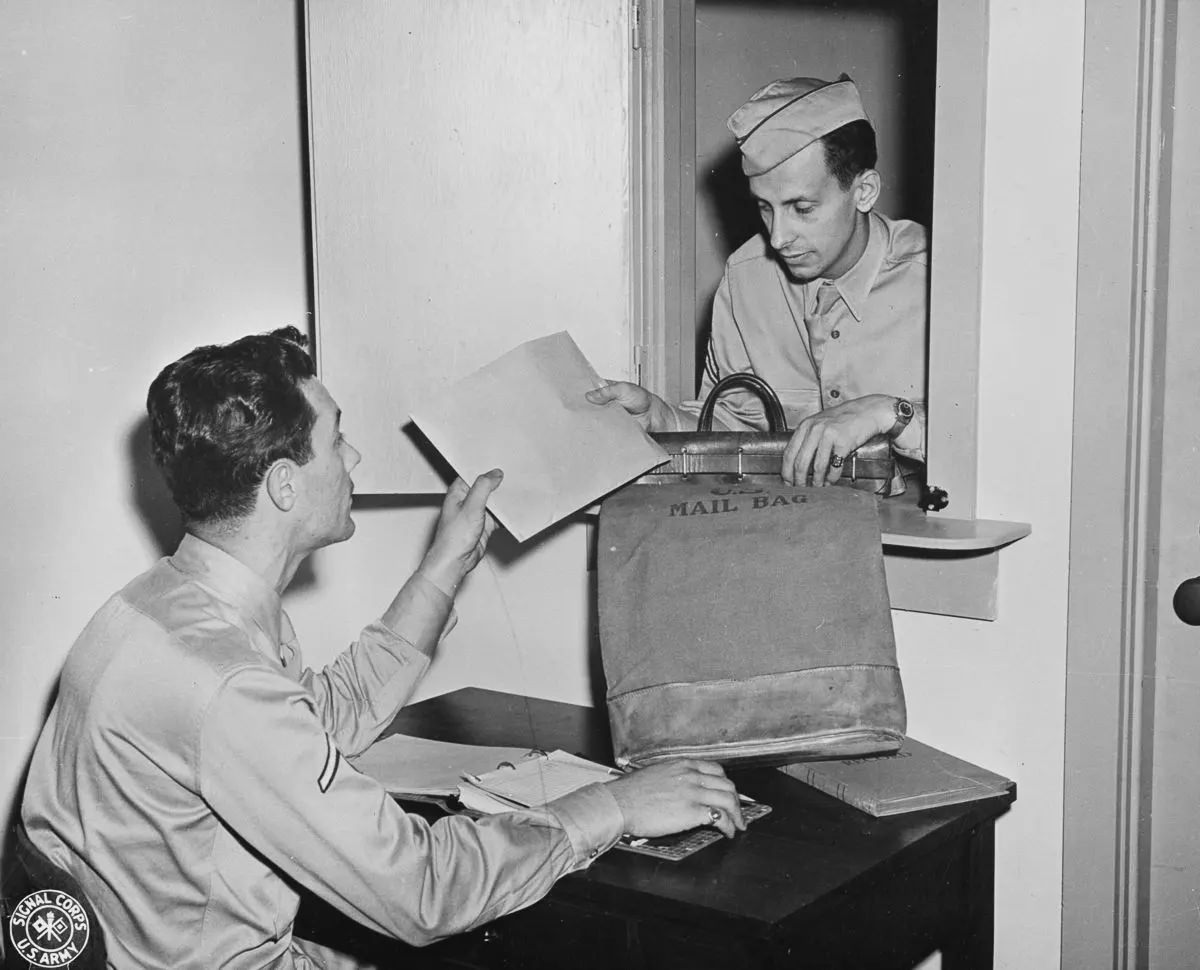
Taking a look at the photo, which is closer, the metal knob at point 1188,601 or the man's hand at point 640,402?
the metal knob at point 1188,601

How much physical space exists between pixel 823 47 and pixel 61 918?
10.1 feet

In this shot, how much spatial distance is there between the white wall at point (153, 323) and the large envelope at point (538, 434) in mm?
422

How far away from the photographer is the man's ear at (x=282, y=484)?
1.30 meters

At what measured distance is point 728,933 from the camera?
1139 millimetres

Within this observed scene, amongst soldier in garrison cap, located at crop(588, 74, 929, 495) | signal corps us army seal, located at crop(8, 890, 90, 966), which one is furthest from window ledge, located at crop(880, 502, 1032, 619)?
signal corps us army seal, located at crop(8, 890, 90, 966)

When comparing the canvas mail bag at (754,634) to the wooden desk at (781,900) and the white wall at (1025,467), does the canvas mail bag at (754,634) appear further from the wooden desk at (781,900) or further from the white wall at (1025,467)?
the white wall at (1025,467)

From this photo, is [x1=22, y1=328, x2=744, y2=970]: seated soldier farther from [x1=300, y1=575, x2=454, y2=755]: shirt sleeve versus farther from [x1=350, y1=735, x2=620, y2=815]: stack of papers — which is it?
[x1=300, y1=575, x2=454, y2=755]: shirt sleeve

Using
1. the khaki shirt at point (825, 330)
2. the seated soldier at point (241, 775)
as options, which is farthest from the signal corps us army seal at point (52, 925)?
the khaki shirt at point (825, 330)

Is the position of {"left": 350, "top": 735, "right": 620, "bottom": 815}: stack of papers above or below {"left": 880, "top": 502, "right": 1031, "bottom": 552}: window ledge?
below

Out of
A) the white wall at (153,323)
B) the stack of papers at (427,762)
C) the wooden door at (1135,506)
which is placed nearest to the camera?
the wooden door at (1135,506)

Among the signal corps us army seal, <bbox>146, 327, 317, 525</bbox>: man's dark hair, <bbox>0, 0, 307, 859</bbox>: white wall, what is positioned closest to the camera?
the signal corps us army seal

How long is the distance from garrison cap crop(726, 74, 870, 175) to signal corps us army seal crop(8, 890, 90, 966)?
4.36 feet

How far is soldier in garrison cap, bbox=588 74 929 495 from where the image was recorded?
1798 mm

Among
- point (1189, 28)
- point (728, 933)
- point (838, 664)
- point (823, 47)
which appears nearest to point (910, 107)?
point (823, 47)
